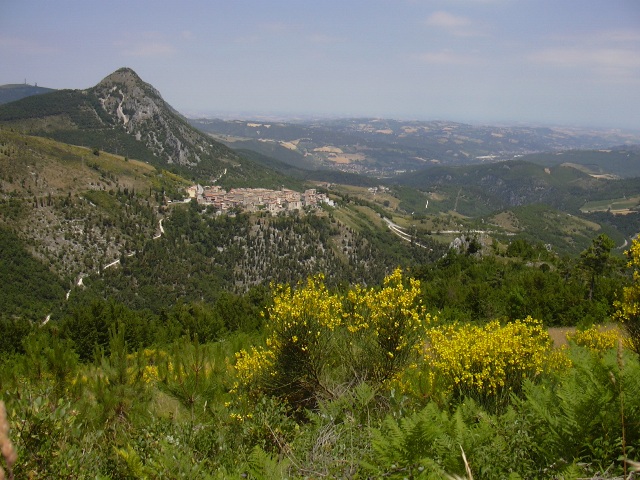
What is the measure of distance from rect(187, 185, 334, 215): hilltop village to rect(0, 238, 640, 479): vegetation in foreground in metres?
110

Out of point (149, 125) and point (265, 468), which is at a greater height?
point (149, 125)

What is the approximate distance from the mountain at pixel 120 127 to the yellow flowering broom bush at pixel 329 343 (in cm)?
16966

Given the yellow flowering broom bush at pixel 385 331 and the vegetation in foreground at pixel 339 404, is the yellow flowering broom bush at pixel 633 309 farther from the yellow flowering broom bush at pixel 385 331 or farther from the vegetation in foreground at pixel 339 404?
the yellow flowering broom bush at pixel 385 331

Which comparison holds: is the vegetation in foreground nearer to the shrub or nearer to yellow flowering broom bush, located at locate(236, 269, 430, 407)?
yellow flowering broom bush, located at locate(236, 269, 430, 407)

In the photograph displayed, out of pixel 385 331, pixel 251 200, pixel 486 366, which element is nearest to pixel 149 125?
pixel 251 200

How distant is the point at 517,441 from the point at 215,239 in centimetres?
10366

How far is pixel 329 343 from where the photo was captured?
6598 mm

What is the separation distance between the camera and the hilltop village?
118438mm

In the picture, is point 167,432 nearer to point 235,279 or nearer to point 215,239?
point 235,279

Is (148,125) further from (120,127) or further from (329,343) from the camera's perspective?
(329,343)

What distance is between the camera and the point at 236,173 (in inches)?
7367

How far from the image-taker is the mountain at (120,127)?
16988cm

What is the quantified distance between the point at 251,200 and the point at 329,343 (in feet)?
400

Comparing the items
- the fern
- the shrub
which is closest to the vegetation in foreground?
the fern
